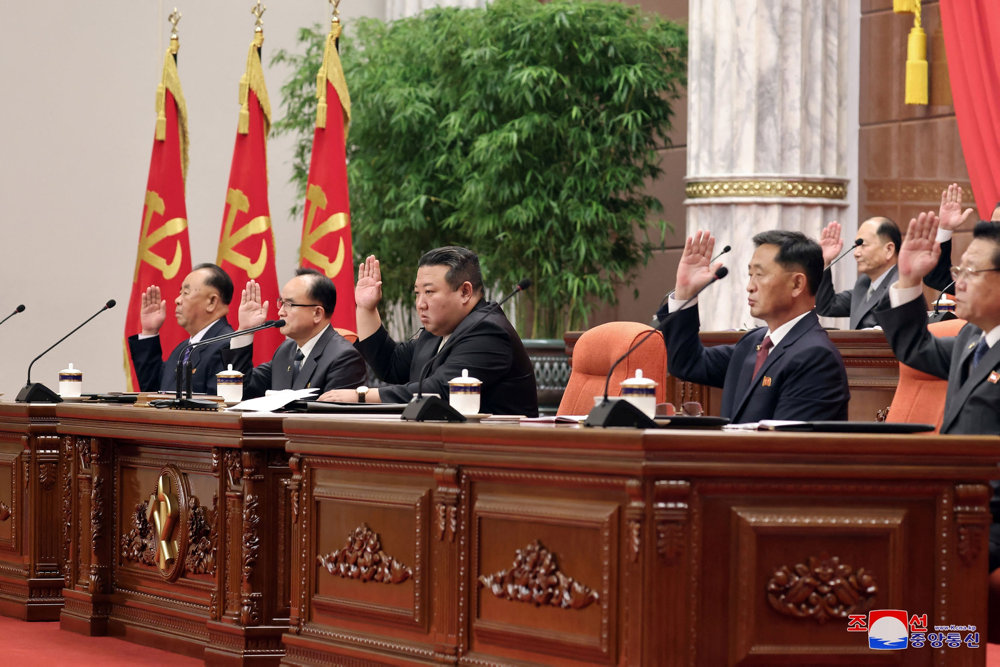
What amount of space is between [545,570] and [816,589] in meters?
0.46

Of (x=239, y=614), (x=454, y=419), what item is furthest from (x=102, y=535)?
(x=454, y=419)

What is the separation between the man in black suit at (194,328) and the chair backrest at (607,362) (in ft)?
5.13

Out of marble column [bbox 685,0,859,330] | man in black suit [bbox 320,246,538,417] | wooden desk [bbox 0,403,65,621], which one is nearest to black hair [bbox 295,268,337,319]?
man in black suit [bbox 320,246,538,417]

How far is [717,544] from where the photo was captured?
2.29 metres

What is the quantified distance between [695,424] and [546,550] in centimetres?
36

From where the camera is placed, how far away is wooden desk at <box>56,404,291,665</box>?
322 cm

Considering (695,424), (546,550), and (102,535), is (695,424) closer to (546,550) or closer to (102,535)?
(546,550)

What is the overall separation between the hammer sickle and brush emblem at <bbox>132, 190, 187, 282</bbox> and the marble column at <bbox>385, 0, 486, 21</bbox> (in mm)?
2188

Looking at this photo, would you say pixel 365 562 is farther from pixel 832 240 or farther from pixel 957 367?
pixel 832 240

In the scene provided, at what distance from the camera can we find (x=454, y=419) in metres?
2.80

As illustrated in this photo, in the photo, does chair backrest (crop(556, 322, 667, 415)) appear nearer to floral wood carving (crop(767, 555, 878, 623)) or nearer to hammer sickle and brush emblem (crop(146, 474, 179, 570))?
hammer sickle and brush emblem (crop(146, 474, 179, 570))

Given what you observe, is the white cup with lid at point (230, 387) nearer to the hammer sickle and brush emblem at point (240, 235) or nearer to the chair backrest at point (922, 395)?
the chair backrest at point (922, 395)

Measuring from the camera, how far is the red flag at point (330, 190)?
6441 millimetres

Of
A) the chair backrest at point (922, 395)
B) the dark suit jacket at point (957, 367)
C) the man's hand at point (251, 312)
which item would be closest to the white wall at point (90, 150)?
the man's hand at point (251, 312)
